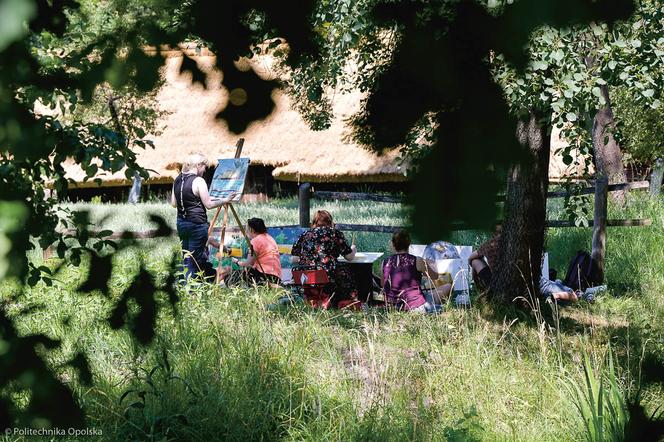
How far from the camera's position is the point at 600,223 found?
8.68 metres

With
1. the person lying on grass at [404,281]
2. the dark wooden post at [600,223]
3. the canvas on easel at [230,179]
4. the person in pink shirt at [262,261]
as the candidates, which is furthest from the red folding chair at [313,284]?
the dark wooden post at [600,223]

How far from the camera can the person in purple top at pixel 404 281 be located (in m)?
6.46

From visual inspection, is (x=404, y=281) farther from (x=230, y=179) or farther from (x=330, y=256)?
(x=230, y=179)

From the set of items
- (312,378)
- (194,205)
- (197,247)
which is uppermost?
(194,205)

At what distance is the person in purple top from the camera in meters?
6.46

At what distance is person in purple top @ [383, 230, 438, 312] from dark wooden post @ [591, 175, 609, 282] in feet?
9.00

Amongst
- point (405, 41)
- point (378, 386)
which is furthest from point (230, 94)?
point (378, 386)

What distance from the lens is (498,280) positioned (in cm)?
695

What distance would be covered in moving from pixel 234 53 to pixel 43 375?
785mm

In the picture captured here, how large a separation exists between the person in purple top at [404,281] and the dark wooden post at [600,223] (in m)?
2.74

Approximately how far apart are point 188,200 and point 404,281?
2086 mm

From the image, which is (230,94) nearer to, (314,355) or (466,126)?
(466,126)

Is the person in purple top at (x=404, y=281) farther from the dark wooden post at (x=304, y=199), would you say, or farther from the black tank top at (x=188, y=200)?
the dark wooden post at (x=304, y=199)

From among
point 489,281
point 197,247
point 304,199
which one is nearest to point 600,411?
point 489,281
